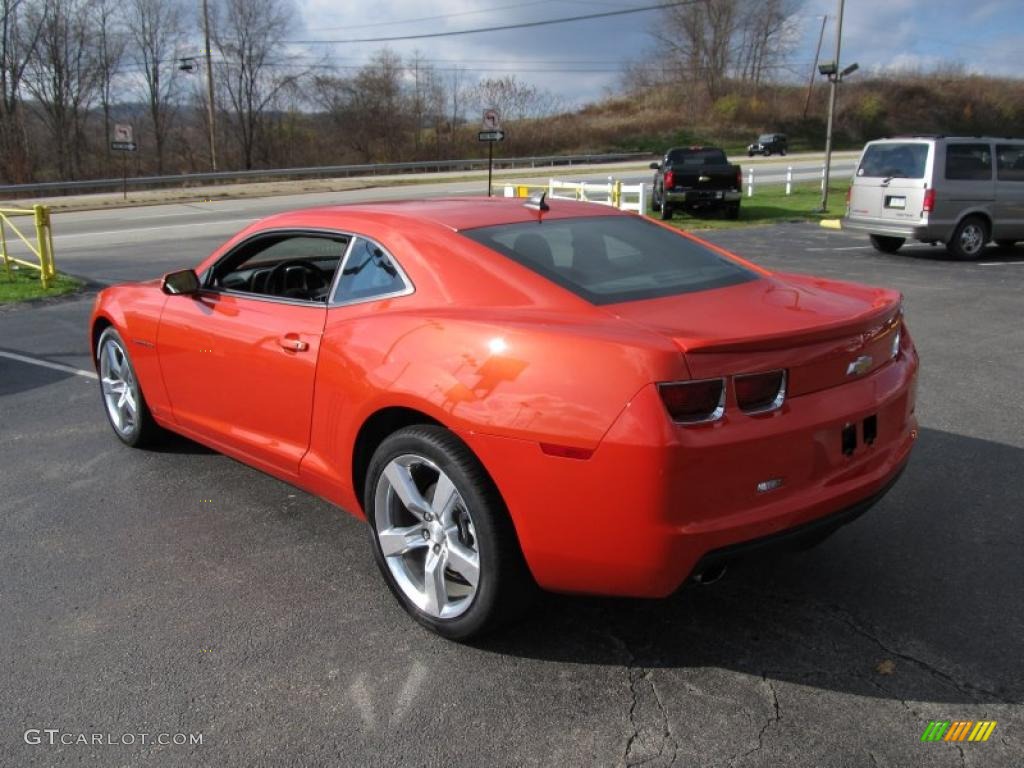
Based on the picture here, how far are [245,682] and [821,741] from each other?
1.84 metres

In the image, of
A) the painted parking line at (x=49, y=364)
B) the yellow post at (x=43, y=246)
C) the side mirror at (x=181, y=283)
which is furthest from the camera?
the yellow post at (x=43, y=246)

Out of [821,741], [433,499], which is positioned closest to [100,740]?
[433,499]

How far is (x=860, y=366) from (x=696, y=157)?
19783mm

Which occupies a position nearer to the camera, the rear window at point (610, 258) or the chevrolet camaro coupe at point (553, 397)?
the chevrolet camaro coupe at point (553, 397)

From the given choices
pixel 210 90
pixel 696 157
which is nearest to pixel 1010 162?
pixel 696 157

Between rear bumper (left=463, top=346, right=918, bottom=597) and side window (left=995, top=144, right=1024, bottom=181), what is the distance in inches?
510

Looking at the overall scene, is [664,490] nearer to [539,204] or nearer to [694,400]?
[694,400]

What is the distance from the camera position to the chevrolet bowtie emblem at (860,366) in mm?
2990

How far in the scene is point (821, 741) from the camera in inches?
101

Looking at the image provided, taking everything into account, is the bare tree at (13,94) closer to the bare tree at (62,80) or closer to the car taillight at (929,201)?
the bare tree at (62,80)

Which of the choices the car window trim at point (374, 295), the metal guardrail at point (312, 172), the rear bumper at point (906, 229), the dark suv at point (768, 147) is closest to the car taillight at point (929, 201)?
the rear bumper at point (906, 229)

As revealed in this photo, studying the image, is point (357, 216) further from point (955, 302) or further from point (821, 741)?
point (955, 302)

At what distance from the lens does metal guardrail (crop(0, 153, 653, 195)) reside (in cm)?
3525

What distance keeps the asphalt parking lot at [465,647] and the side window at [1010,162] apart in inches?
424
